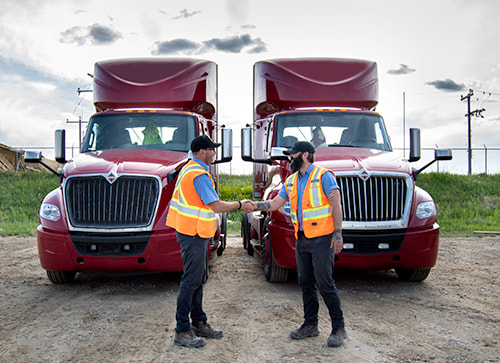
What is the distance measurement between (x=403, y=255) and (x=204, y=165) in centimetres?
319

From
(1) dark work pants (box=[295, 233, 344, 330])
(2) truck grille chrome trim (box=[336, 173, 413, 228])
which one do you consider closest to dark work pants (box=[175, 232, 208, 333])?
(1) dark work pants (box=[295, 233, 344, 330])

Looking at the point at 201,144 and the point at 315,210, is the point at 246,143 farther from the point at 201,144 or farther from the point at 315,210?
the point at 315,210

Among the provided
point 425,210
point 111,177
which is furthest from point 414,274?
point 111,177

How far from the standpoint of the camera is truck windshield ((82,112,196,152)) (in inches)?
332

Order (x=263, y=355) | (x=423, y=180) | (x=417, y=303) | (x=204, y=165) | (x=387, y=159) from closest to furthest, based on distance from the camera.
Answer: (x=263, y=355), (x=204, y=165), (x=417, y=303), (x=387, y=159), (x=423, y=180)

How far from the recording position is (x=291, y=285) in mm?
7520

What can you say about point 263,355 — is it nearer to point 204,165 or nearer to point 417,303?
point 204,165

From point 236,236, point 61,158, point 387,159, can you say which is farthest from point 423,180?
point 61,158

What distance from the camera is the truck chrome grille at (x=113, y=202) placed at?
6871 mm

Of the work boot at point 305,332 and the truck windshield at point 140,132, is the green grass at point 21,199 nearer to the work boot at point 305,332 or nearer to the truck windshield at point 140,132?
the truck windshield at point 140,132

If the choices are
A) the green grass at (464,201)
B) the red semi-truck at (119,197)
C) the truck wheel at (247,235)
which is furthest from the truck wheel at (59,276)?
the green grass at (464,201)

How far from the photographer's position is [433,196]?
22.6m

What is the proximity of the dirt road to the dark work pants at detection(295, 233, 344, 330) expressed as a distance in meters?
0.26

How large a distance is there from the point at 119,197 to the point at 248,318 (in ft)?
8.29
